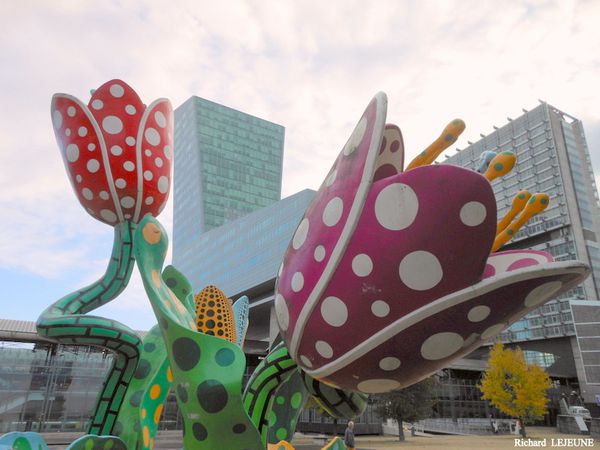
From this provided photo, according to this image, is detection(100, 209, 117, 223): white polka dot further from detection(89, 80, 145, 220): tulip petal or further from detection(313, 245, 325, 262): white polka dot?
detection(313, 245, 325, 262): white polka dot

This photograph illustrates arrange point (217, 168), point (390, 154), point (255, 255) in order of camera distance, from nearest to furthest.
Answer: point (390, 154), point (255, 255), point (217, 168)

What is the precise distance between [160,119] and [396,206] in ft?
14.2

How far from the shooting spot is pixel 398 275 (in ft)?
9.72

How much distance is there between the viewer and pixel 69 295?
5812 mm

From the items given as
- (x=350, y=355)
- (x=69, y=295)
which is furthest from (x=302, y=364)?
(x=69, y=295)

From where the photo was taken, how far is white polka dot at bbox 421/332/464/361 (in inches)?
121

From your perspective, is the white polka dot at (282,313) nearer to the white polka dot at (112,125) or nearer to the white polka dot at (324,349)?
the white polka dot at (324,349)

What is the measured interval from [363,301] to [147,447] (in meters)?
3.81

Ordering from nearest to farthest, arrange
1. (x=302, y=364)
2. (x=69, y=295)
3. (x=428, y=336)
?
(x=428, y=336) < (x=302, y=364) < (x=69, y=295)

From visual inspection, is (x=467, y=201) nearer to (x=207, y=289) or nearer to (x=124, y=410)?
(x=207, y=289)

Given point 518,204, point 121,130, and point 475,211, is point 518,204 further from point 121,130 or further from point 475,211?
point 121,130

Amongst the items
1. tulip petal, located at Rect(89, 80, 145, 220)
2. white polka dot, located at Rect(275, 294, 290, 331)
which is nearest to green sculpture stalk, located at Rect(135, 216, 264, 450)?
white polka dot, located at Rect(275, 294, 290, 331)

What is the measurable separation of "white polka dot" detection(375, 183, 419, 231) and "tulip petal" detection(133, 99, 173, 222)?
3.83 metres

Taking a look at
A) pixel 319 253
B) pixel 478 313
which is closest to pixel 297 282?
pixel 319 253
